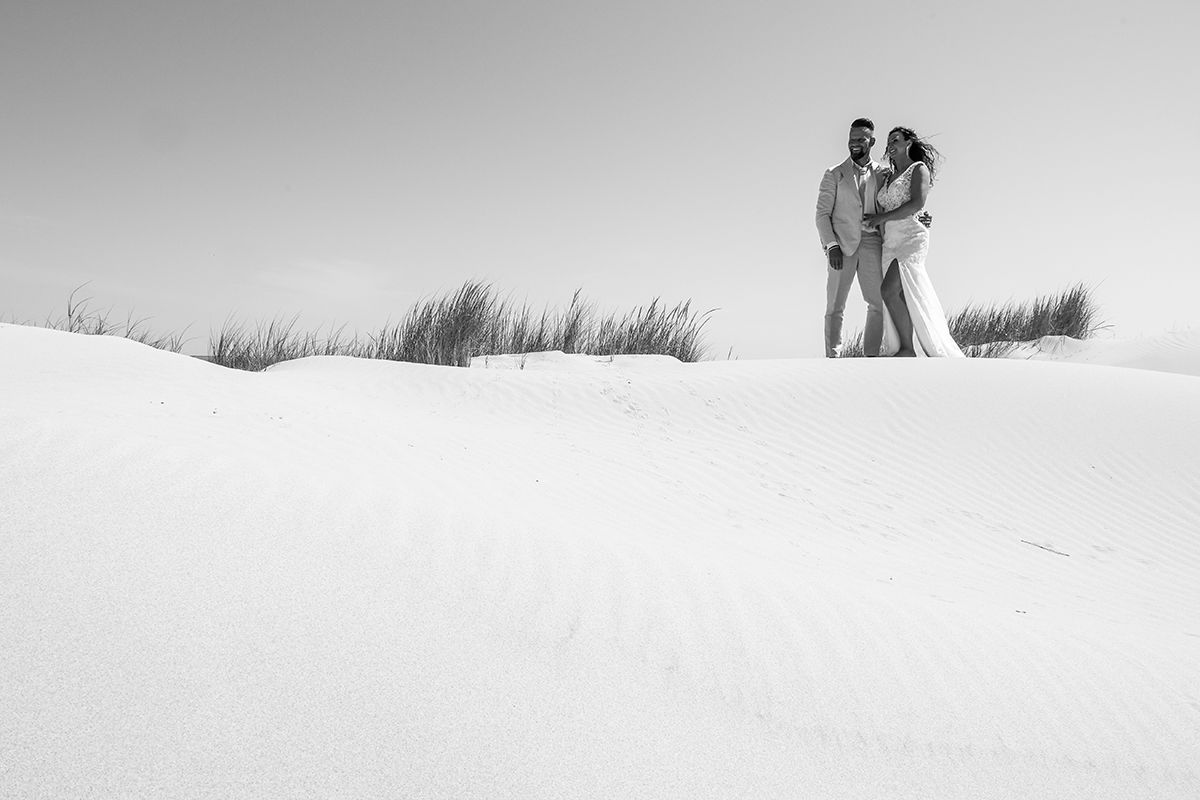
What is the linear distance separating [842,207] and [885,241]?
521mm

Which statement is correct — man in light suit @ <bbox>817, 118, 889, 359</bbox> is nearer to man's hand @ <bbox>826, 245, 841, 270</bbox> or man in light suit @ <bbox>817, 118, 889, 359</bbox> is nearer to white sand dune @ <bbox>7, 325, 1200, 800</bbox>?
man's hand @ <bbox>826, 245, 841, 270</bbox>

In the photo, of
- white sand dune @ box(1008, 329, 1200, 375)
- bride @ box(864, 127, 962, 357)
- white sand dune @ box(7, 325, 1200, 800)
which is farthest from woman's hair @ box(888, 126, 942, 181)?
white sand dune @ box(1008, 329, 1200, 375)

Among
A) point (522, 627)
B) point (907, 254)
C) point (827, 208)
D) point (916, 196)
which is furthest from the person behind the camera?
point (827, 208)

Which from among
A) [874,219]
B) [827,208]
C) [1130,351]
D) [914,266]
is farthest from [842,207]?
[1130,351]

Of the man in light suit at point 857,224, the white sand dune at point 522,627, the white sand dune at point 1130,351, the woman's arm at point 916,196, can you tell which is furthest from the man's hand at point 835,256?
the white sand dune at point 1130,351

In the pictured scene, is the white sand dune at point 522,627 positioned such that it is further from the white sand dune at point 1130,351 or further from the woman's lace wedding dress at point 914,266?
the white sand dune at point 1130,351

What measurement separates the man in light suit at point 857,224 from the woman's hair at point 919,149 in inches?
16.1

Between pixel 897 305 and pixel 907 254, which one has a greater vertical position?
pixel 907 254

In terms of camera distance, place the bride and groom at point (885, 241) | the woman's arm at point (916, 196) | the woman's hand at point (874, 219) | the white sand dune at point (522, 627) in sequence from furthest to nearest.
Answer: the woman's hand at point (874, 219), the bride and groom at point (885, 241), the woman's arm at point (916, 196), the white sand dune at point (522, 627)

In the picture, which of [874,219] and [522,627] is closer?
[522,627]

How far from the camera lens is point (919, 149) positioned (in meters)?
5.82

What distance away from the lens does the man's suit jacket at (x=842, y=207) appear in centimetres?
633

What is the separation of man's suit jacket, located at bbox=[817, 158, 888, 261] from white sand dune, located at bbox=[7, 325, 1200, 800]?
354cm

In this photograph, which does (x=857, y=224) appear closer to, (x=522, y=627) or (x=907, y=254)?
(x=907, y=254)
